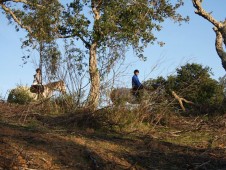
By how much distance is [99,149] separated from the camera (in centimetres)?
535

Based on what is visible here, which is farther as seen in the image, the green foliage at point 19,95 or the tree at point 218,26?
the green foliage at point 19,95

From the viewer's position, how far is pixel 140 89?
819 cm

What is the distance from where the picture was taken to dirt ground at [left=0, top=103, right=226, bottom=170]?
459 centimetres

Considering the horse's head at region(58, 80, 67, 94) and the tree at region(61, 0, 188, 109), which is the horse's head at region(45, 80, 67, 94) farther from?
the tree at region(61, 0, 188, 109)

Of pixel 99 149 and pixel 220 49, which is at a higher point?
pixel 220 49

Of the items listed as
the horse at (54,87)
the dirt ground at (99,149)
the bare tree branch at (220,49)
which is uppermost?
the bare tree branch at (220,49)

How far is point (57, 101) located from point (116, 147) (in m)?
3.28

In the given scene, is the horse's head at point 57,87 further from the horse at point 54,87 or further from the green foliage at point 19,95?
the green foliage at point 19,95

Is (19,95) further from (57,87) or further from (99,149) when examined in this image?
(99,149)

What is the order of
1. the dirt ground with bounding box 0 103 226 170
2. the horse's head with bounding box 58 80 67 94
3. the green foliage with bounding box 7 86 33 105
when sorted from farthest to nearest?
the green foliage with bounding box 7 86 33 105, the horse's head with bounding box 58 80 67 94, the dirt ground with bounding box 0 103 226 170

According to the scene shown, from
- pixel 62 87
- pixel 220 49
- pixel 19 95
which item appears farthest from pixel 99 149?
pixel 19 95

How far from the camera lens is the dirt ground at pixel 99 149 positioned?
4594mm

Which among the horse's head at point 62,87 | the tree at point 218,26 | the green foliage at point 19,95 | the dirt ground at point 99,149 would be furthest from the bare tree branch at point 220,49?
the green foliage at point 19,95

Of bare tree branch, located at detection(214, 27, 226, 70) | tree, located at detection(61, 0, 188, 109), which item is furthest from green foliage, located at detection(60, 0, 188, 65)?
bare tree branch, located at detection(214, 27, 226, 70)
